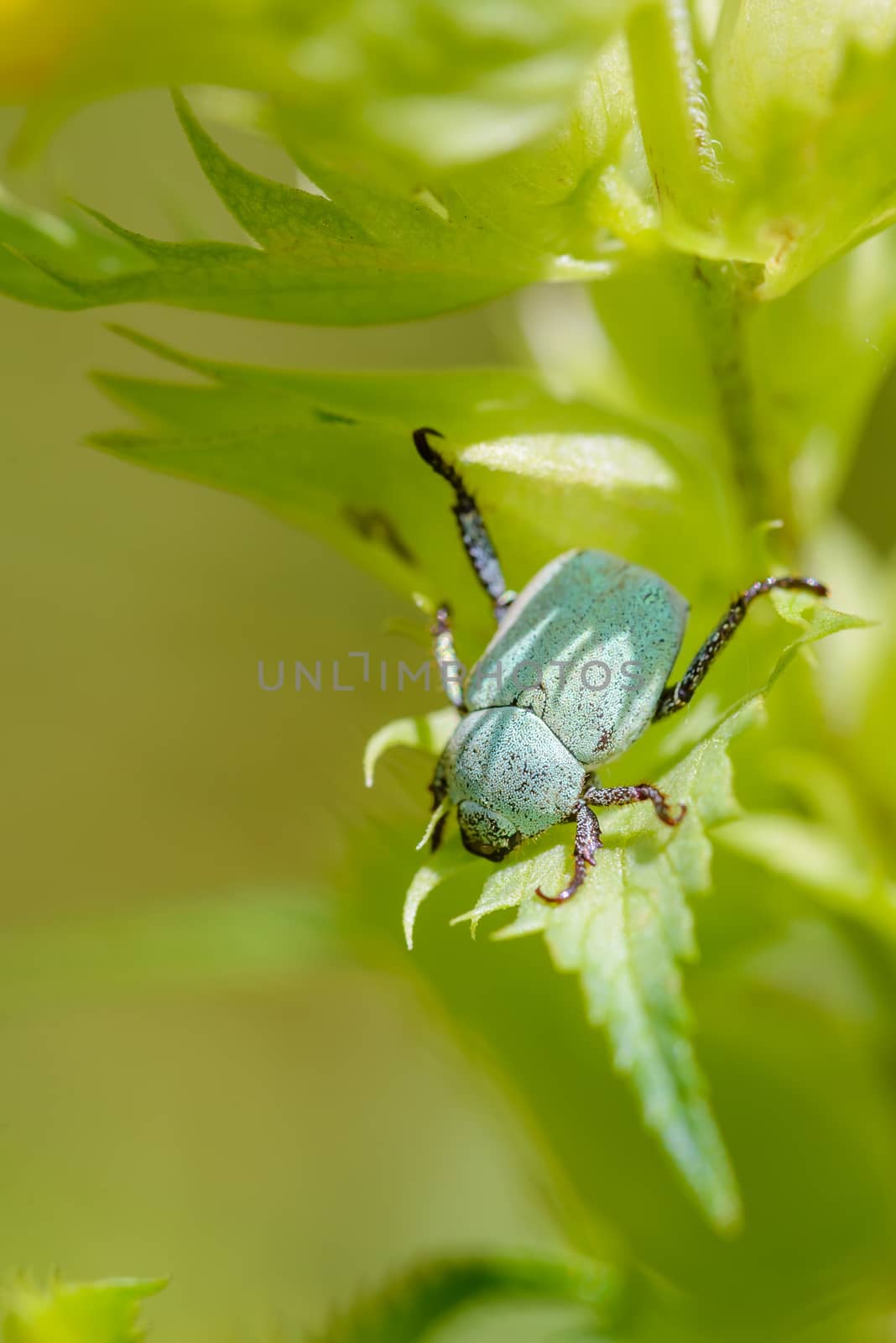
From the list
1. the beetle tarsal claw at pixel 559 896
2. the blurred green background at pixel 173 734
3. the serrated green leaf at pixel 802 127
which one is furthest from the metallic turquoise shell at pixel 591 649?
the blurred green background at pixel 173 734

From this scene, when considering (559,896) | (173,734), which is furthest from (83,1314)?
(173,734)

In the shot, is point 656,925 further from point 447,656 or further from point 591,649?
point 447,656

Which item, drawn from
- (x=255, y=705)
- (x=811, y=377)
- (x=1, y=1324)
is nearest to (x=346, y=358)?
(x=255, y=705)

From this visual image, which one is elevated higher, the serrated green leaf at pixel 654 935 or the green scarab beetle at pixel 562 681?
the green scarab beetle at pixel 562 681

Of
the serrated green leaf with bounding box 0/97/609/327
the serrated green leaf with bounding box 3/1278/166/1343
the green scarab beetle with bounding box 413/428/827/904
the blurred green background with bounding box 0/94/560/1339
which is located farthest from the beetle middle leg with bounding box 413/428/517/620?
the blurred green background with bounding box 0/94/560/1339

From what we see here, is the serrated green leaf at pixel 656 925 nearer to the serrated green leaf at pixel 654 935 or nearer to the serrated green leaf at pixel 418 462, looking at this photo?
the serrated green leaf at pixel 654 935

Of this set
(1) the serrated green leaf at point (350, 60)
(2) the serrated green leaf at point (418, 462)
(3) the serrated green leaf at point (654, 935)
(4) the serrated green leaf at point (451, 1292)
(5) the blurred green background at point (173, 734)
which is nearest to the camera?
(1) the serrated green leaf at point (350, 60)

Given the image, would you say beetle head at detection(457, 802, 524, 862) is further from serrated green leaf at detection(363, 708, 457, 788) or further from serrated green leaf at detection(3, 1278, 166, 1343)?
serrated green leaf at detection(3, 1278, 166, 1343)
